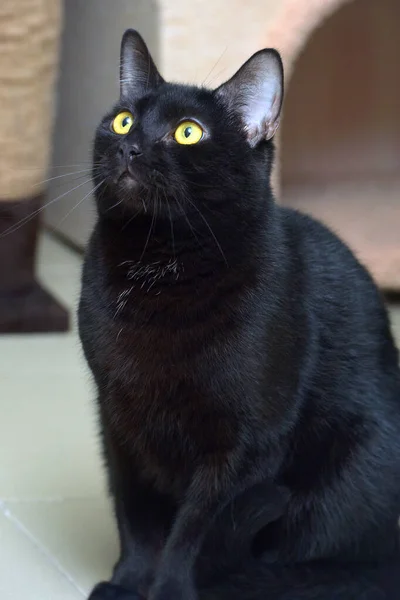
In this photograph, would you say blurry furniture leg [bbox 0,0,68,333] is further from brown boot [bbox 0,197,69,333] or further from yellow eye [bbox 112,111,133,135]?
yellow eye [bbox 112,111,133,135]

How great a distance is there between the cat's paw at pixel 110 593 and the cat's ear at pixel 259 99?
52 cm

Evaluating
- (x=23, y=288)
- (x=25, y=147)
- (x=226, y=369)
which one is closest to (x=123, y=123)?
(x=226, y=369)

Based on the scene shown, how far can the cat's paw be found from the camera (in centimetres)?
101

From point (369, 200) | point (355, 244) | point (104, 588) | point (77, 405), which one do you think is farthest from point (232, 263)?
point (369, 200)

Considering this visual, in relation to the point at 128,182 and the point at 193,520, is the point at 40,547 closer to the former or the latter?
the point at 193,520

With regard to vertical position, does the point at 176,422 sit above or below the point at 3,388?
above

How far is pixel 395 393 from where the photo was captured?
1106mm

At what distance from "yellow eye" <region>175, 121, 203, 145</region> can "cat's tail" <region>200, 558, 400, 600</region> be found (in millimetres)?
490

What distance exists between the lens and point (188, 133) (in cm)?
93

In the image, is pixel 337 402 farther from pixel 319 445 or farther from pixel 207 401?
pixel 207 401

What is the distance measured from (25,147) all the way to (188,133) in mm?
998

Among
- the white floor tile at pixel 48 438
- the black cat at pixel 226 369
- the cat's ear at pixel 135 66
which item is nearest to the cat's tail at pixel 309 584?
the black cat at pixel 226 369

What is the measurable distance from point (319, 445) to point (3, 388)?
2.57ft

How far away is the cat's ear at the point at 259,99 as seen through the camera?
973 mm
